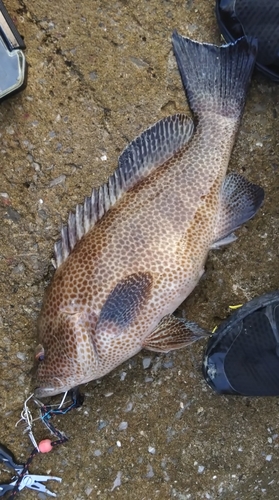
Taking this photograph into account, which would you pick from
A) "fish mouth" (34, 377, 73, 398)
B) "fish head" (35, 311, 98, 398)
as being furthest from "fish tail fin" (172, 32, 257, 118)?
"fish mouth" (34, 377, 73, 398)

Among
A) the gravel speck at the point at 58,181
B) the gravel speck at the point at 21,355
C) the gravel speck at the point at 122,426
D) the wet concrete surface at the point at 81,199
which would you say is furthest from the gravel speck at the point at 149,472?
the gravel speck at the point at 58,181

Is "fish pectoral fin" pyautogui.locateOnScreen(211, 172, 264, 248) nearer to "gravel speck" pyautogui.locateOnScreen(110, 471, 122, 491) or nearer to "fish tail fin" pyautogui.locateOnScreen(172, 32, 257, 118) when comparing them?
"fish tail fin" pyautogui.locateOnScreen(172, 32, 257, 118)

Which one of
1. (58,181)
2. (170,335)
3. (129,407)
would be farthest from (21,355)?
(58,181)

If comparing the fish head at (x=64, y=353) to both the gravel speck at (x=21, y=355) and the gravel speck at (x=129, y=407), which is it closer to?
the gravel speck at (x=21, y=355)

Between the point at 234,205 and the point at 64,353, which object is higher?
the point at 234,205

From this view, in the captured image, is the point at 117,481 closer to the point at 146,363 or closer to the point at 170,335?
the point at 146,363

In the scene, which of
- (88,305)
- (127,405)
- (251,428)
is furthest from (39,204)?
(251,428)

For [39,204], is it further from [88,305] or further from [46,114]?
[88,305]
